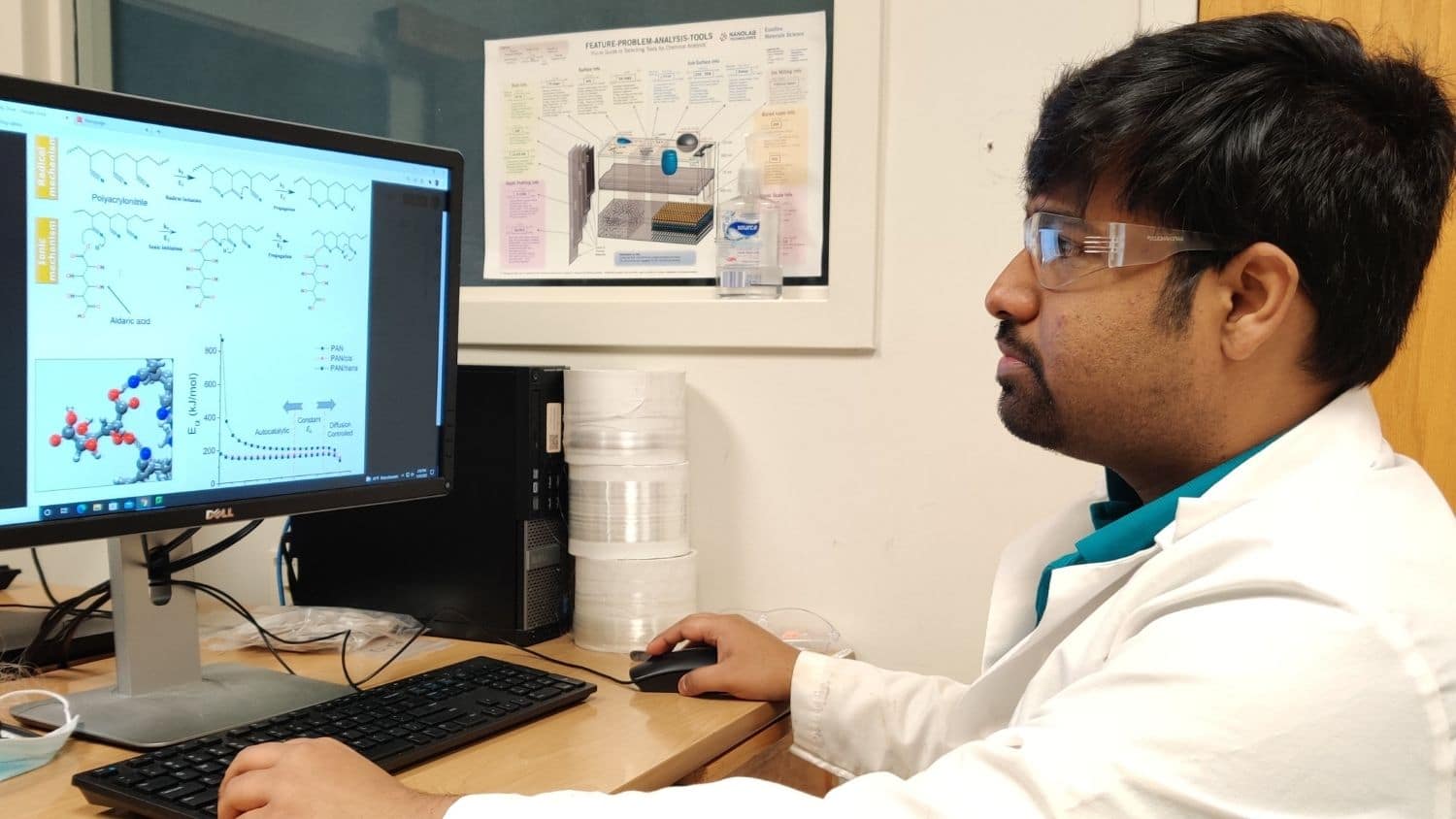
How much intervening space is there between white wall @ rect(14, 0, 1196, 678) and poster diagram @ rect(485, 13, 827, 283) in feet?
0.44

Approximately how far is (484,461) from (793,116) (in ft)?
2.10

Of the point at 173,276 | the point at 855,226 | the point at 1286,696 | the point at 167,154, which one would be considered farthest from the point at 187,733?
the point at 855,226

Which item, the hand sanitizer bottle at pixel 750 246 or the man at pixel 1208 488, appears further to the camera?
the hand sanitizer bottle at pixel 750 246

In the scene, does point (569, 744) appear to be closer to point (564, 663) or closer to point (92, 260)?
point (564, 663)

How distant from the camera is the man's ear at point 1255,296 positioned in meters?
0.88

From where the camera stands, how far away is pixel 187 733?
3.26 feet

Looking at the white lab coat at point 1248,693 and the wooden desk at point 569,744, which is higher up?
the white lab coat at point 1248,693

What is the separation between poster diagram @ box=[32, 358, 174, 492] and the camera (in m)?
0.93

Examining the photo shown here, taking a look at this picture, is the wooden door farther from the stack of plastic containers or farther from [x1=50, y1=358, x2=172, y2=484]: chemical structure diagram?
[x1=50, y1=358, x2=172, y2=484]: chemical structure diagram

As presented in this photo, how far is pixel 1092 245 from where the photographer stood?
95 centimetres

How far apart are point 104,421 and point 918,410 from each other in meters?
0.96

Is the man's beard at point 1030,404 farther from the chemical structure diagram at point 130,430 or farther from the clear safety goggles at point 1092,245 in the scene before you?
the chemical structure diagram at point 130,430

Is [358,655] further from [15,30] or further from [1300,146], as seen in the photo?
[15,30]

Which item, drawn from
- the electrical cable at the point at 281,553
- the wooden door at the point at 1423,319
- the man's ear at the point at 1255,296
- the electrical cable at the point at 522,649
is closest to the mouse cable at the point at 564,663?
the electrical cable at the point at 522,649
